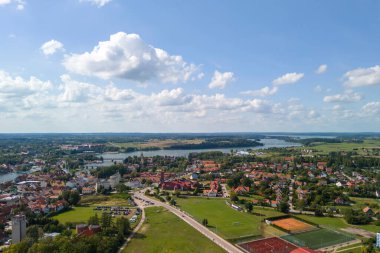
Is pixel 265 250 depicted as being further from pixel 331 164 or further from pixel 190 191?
pixel 331 164

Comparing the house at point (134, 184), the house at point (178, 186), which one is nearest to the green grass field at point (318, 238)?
the house at point (178, 186)

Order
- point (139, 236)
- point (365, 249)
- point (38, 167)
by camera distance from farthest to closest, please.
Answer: point (38, 167), point (139, 236), point (365, 249)

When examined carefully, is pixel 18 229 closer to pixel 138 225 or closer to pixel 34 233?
pixel 34 233

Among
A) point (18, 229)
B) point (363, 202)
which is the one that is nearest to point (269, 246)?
point (18, 229)

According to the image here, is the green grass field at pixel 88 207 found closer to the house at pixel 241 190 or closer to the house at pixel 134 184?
the house at pixel 134 184

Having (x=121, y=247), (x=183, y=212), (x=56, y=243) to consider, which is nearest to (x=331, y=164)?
(x=183, y=212)

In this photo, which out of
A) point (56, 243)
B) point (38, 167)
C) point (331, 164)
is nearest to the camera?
point (56, 243)

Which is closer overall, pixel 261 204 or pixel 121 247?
pixel 121 247
